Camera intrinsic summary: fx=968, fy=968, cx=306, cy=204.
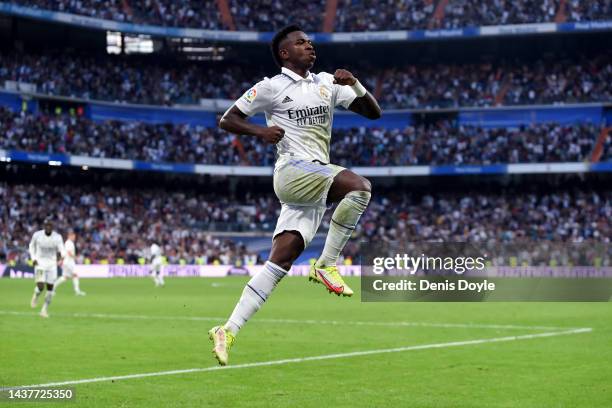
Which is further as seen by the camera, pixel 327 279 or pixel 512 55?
pixel 512 55

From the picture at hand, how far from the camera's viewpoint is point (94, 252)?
179 ft

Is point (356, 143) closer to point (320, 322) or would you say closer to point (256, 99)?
point (320, 322)

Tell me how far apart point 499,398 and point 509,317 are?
1440cm

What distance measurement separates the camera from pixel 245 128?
8.05 metres

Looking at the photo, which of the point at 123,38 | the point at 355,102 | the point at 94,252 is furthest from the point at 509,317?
the point at 123,38

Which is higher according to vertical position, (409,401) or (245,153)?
(245,153)

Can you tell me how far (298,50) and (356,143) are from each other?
58.0 m

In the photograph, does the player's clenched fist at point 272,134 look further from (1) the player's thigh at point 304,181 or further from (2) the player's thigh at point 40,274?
(2) the player's thigh at point 40,274

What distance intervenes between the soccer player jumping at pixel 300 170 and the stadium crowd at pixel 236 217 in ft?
153

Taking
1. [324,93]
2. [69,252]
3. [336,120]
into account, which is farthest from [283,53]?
[336,120]

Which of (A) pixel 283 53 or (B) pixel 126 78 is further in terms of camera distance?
(B) pixel 126 78

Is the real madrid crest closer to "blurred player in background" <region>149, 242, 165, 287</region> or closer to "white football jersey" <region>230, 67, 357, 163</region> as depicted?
"white football jersey" <region>230, 67, 357, 163</region>

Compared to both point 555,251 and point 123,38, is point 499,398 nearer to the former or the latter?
point 555,251

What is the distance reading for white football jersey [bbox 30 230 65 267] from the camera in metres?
24.7
